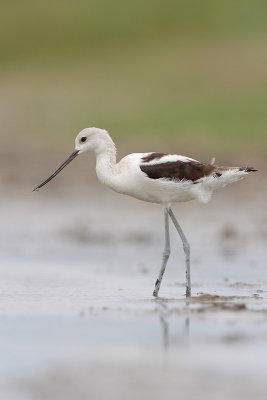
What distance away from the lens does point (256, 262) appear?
11898 mm

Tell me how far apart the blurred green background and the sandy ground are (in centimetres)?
610

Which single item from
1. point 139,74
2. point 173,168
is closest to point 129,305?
point 173,168

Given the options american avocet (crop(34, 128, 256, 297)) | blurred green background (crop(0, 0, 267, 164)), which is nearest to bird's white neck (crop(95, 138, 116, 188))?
american avocet (crop(34, 128, 256, 297))

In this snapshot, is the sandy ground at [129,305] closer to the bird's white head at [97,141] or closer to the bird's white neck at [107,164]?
the bird's white neck at [107,164]

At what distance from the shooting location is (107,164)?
9609 mm

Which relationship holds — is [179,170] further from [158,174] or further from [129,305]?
[129,305]

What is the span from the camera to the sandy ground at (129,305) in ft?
19.3

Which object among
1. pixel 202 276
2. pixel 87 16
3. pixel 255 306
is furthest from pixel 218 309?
Result: pixel 87 16

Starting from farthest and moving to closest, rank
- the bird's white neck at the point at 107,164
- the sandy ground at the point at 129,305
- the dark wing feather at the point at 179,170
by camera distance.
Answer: the bird's white neck at the point at 107,164, the dark wing feather at the point at 179,170, the sandy ground at the point at 129,305

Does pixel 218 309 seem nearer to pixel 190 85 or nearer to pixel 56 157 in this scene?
pixel 56 157

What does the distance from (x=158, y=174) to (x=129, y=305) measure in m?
1.29

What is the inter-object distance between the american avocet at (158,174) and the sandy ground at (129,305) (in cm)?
84

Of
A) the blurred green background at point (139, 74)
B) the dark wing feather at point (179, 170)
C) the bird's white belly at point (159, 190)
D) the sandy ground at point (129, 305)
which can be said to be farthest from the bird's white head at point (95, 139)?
the blurred green background at point (139, 74)

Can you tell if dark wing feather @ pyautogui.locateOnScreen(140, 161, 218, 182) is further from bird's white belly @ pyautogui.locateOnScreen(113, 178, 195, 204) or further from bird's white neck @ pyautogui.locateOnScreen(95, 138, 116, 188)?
bird's white neck @ pyautogui.locateOnScreen(95, 138, 116, 188)
